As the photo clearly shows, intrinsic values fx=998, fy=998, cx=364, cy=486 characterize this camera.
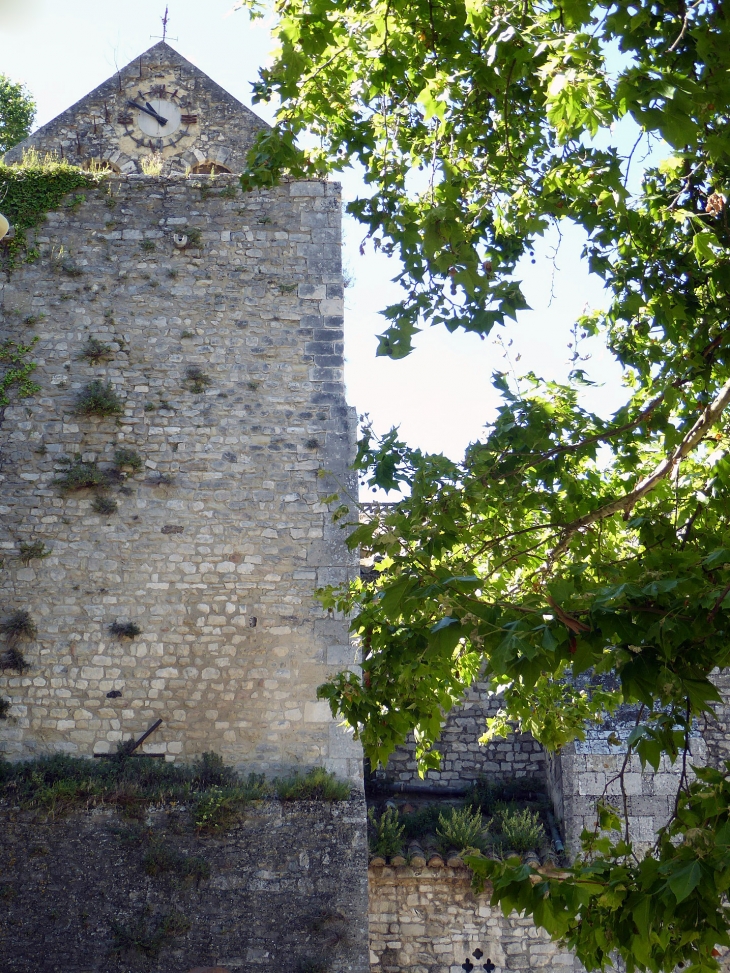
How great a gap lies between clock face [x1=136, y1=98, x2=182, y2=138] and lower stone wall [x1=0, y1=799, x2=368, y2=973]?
7.26 metres

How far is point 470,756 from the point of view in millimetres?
10469

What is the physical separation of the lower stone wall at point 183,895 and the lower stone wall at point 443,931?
3.20ft

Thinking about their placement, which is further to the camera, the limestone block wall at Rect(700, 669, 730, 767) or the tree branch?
the limestone block wall at Rect(700, 669, 730, 767)

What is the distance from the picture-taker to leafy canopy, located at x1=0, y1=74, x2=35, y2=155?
16.3 metres

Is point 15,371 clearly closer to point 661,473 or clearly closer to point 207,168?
point 207,168

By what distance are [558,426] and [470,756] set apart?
5.70 meters

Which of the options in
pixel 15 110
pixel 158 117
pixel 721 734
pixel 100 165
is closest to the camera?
pixel 721 734

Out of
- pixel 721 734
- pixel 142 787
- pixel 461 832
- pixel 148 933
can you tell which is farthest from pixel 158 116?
pixel 721 734

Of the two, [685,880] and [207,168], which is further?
[207,168]

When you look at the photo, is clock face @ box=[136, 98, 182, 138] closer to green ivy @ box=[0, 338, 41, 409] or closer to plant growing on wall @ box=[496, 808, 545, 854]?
green ivy @ box=[0, 338, 41, 409]

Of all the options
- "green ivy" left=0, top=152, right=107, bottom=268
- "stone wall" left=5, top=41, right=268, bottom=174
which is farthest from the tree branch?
"stone wall" left=5, top=41, right=268, bottom=174

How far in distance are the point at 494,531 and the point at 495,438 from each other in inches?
20.6

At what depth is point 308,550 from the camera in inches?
349

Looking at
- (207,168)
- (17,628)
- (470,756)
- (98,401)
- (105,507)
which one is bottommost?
(470,756)
